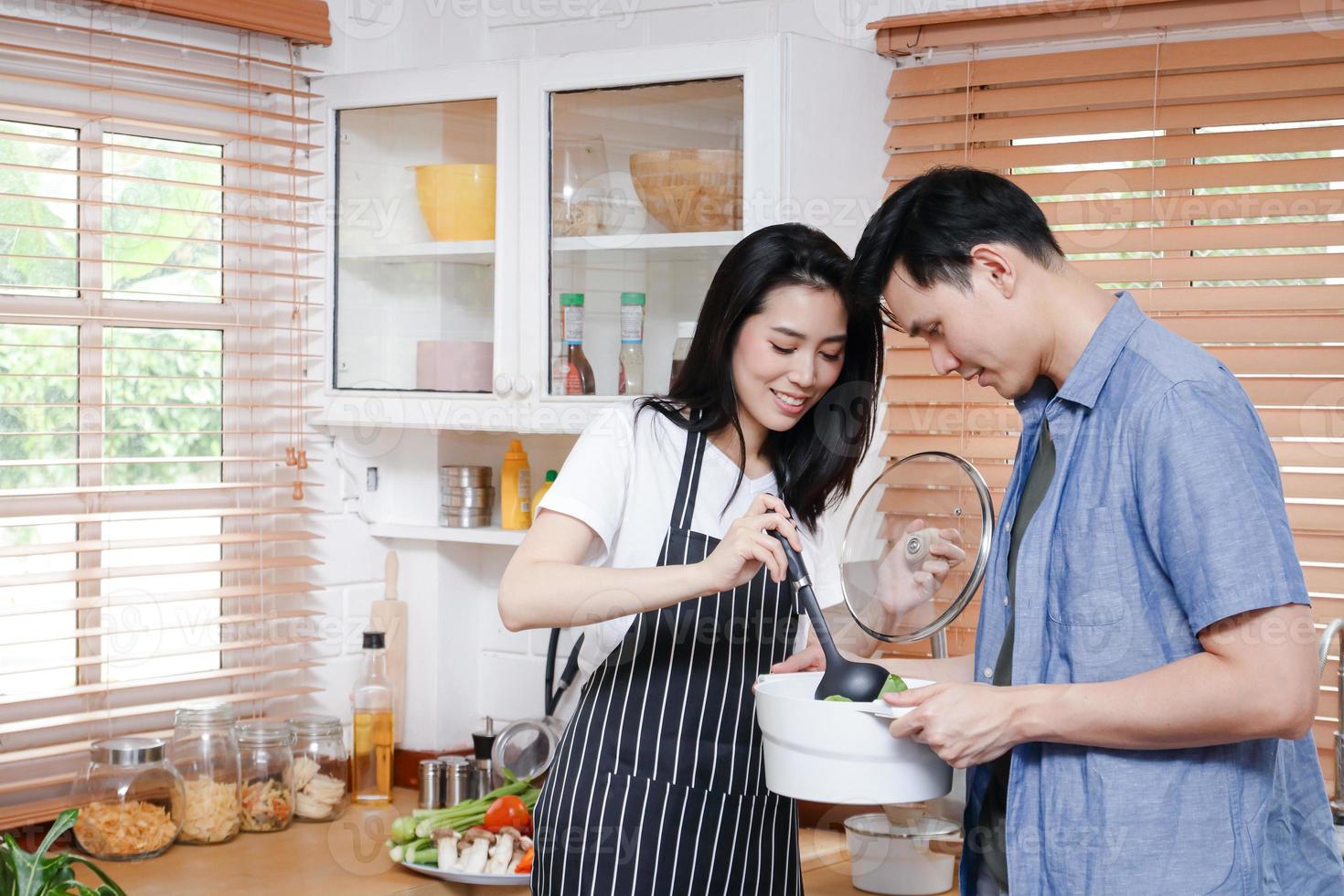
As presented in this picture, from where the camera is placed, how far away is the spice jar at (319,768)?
2.23 metres

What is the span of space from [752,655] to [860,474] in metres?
0.62

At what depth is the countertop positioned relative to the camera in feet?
6.30

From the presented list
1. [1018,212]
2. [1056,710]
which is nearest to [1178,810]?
[1056,710]

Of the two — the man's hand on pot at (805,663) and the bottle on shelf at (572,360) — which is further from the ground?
the bottle on shelf at (572,360)

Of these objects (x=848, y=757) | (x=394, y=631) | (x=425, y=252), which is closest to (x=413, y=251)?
(x=425, y=252)

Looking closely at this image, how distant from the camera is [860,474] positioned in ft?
6.95

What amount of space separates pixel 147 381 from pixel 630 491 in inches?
43.6

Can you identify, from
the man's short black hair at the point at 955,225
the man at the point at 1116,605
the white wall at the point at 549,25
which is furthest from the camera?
the white wall at the point at 549,25

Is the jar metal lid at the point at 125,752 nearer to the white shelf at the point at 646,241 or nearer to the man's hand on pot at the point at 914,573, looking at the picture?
the white shelf at the point at 646,241

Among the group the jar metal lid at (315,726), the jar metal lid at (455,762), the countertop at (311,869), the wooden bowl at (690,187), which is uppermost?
the wooden bowl at (690,187)

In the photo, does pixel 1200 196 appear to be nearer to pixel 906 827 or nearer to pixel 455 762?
pixel 906 827

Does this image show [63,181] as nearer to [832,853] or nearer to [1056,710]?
[832,853]

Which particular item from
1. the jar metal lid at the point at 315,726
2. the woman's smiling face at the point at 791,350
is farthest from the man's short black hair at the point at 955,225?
the jar metal lid at the point at 315,726

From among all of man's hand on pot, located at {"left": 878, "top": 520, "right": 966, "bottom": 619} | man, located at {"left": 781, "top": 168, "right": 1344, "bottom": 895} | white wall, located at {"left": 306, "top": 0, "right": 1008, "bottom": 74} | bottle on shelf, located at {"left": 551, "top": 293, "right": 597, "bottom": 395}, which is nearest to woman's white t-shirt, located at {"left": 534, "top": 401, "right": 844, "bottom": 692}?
man's hand on pot, located at {"left": 878, "top": 520, "right": 966, "bottom": 619}
